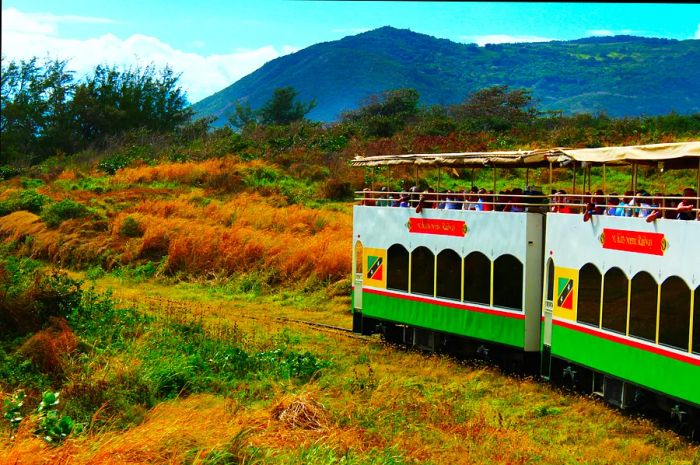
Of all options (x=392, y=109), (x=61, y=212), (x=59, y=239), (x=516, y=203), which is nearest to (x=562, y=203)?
(x=516, y=203)

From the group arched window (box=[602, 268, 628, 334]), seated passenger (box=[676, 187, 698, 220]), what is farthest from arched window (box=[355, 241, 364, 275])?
seated passenger (box=[676, 187, 698, 220])

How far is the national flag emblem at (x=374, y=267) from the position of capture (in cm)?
1970

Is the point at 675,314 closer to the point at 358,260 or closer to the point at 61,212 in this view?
the point at 358,260

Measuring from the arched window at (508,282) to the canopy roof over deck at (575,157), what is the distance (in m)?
1.85

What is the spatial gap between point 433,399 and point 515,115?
51.0m

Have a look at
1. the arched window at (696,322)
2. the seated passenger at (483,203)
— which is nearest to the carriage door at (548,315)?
the seated passenger at (483,203)

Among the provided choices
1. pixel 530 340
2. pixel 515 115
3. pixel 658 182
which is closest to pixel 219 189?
pixel 658 182

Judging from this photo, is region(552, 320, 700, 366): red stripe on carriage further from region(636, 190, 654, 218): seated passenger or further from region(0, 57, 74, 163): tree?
region(0, 57, 74, 163): tree

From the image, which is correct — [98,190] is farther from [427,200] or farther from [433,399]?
[433,399]

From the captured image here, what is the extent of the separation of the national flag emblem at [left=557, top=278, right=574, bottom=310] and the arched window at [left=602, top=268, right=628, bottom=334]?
3.19 feet

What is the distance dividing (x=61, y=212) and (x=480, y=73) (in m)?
155

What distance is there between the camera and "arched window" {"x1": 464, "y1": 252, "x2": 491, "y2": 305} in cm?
1666

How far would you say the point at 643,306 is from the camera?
1259 centimetres

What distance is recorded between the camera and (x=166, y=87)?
223 ft
